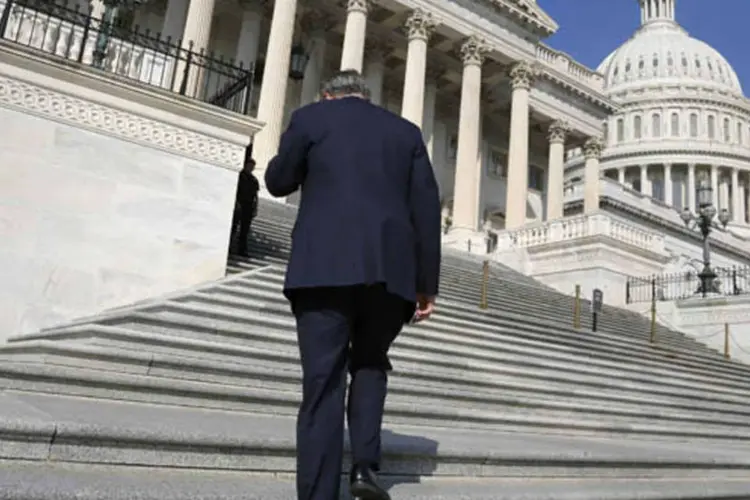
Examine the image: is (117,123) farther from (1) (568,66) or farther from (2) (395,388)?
(1) (568,66)

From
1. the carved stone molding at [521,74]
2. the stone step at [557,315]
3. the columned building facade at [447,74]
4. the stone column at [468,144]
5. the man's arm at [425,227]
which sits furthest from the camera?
the carved stone molding at [521,74]

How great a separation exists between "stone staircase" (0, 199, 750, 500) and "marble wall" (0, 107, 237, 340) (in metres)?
0.66

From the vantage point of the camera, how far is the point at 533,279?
22031mm

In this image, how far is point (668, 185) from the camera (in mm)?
84500

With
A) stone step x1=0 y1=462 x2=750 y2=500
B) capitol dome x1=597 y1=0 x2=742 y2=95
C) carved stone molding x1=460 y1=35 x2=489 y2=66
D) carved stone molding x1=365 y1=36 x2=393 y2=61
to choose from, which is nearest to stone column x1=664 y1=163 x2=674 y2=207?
capitol dome x1=597 y1=0 x2=742 y2=95

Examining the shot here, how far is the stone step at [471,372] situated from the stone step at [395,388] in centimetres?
9

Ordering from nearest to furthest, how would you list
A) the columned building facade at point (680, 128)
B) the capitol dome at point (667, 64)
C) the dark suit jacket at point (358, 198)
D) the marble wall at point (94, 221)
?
1. the dark suit jacket at point (358, 198)
2. the marble wall at point (94, 221)
3. the columned building facade at point (680, 128)
4. the capitol dome at point (667, 64)

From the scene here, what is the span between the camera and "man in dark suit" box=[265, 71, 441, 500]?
8.85 ft

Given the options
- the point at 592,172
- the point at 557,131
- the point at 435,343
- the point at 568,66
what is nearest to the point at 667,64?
the point at 568,66

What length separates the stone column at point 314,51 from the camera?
29281mm

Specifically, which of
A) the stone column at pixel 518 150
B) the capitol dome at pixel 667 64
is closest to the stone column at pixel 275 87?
the stone column at pixel 518 150

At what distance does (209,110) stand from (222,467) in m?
6.48

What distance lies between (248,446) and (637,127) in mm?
95952

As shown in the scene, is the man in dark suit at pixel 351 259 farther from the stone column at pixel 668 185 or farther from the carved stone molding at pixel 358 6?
the stone column at pixel 668 185
